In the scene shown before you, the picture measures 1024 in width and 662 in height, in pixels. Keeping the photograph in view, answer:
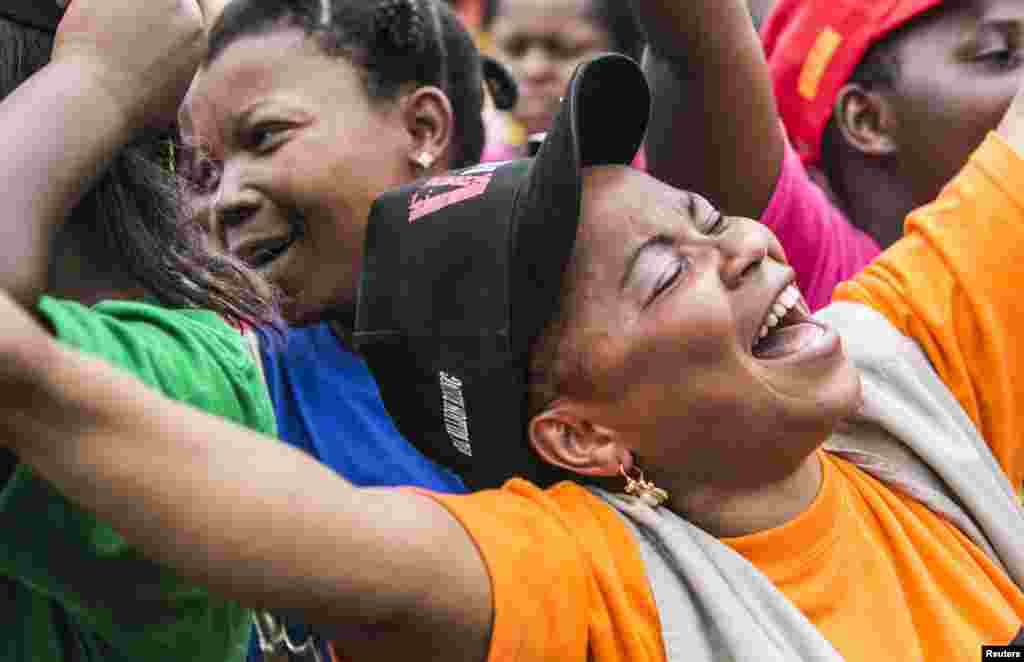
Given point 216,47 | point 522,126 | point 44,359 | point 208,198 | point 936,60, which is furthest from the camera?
point 522,126

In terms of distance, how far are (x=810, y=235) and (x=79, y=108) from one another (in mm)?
1476

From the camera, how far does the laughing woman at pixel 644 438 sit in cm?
138

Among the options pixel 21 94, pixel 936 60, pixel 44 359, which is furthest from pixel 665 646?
pixel 936 60

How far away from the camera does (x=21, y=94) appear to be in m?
1.39

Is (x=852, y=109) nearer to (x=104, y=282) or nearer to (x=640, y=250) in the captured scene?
(x=640, y=250)

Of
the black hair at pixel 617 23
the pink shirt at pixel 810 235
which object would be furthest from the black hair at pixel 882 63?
the black hair at pixel 617 23

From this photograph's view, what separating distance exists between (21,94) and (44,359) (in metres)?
0.37

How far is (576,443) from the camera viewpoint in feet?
5.57

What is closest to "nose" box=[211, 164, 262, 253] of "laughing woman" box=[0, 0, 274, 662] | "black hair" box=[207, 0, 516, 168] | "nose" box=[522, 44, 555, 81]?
"black hair" box=[207, 0, 516, 168]

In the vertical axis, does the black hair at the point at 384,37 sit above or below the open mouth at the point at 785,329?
above

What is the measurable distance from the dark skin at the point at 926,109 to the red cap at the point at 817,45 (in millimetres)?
44

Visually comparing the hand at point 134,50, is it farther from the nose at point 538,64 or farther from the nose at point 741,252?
the nose at point 538,64

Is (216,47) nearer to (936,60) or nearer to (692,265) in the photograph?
(692,265)

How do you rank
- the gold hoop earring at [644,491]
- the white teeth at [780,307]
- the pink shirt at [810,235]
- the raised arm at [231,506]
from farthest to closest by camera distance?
1. the pink shirt at [810,235]
2. the white teeth at [780,307]
3. the gold hoop earring at [644,491]
4. the raised arm at [231,506]
